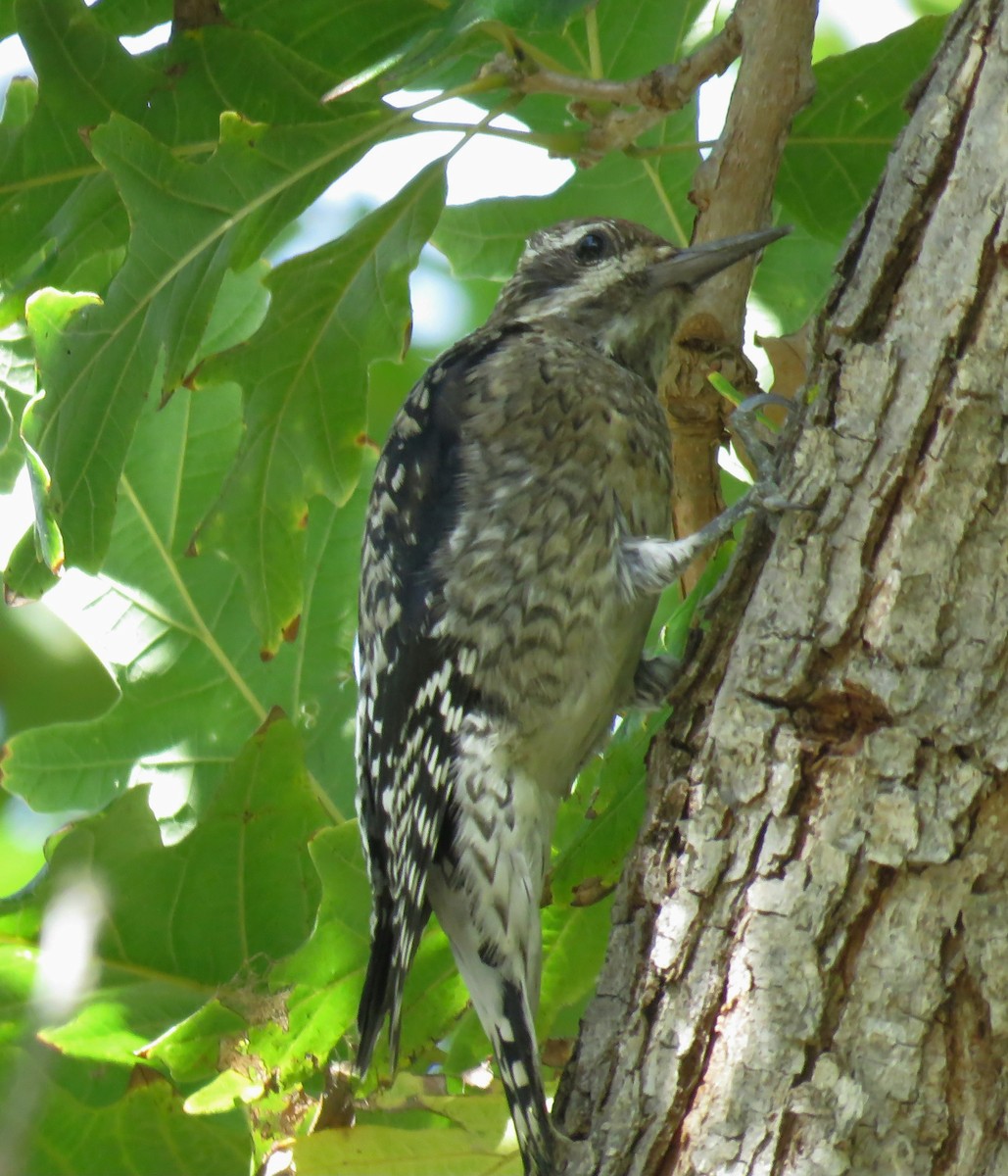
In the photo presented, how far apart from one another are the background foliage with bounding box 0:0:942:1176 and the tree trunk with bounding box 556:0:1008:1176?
0.55 meters

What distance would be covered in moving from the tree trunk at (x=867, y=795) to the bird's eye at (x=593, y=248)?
4.84 ft

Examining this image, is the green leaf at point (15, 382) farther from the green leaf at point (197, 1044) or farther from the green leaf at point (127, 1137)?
the green leaf at point (197, 1044)

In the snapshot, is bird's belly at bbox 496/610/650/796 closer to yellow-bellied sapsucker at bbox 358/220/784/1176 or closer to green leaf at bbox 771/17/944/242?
yellow-bellied sapsucker at bbox 358/220/784/1176

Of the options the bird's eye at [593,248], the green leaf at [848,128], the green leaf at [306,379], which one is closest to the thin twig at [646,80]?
the green leaf at [306,379]

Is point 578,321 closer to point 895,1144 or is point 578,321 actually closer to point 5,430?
point 5,430

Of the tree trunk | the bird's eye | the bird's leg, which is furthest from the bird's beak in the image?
the tree trunk

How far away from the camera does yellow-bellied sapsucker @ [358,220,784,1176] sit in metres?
2.82

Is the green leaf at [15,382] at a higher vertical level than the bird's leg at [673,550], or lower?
higher

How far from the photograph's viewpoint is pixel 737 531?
368 cm

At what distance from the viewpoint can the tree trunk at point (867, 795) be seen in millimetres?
→ 1771

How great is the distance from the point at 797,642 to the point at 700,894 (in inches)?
13.6

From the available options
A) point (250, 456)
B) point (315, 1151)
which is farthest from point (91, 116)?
point (315, 1151)

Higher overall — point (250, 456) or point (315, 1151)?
point (250, 456)

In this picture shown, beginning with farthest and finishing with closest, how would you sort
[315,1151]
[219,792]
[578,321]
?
1. [578,321]
2. [219,792]
3. [315,1151]
